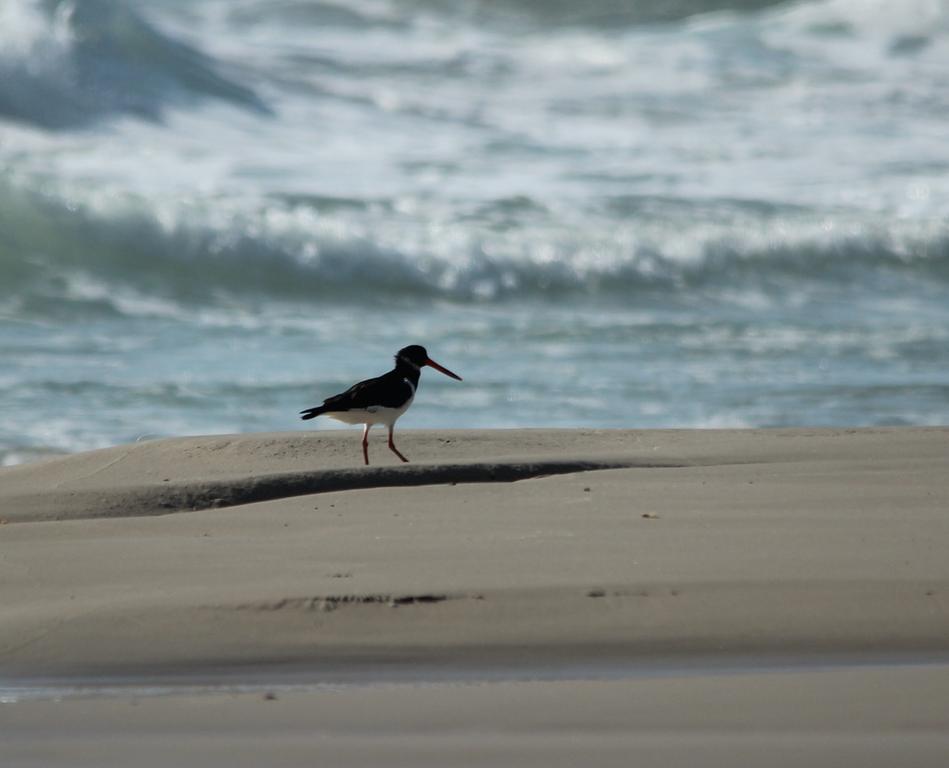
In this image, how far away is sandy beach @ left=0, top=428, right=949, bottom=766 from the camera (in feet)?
9.16

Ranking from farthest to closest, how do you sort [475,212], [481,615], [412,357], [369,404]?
[475,212] → [412,357] → [369,404] → [481,615]

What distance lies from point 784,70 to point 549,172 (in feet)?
18.5

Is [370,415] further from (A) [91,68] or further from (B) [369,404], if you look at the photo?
(A) [91,68]

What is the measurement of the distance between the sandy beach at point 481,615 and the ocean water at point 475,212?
2909 millimetres

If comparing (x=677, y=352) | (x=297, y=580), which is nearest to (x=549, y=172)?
(x=677, y=352)

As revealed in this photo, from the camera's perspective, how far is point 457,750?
2.70m

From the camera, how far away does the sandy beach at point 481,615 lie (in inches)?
110

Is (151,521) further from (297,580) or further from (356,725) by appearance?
(356,725)

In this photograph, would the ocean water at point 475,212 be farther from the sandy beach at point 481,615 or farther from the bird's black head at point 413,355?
the sandy beach at point 481,615

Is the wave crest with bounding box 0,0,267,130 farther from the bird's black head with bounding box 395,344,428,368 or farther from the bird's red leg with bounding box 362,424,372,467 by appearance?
the bird's red leg with bounding box 362,424,372,467

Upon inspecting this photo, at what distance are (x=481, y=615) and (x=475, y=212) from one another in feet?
38.9

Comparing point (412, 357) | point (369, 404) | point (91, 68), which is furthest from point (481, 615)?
point (91, 68)

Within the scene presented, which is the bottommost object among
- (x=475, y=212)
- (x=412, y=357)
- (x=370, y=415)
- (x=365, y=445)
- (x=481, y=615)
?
(x=481, y=615)

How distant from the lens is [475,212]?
595 inches
